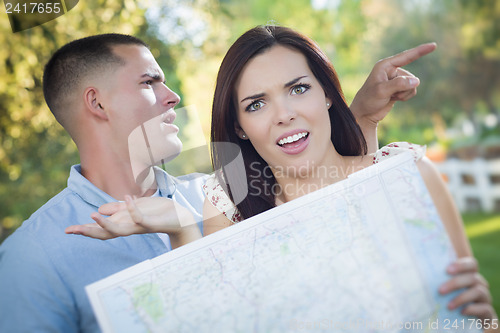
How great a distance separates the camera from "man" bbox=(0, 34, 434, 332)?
69.6 inches

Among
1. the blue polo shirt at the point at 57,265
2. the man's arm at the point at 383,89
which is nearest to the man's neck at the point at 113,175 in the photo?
the blue polo shirt at the point at 57,265

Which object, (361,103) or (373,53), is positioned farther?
(373,53)

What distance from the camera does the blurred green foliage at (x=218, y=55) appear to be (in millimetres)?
4363

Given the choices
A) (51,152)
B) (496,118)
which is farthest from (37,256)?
(496,118)

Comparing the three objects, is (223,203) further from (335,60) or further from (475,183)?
(335,60)

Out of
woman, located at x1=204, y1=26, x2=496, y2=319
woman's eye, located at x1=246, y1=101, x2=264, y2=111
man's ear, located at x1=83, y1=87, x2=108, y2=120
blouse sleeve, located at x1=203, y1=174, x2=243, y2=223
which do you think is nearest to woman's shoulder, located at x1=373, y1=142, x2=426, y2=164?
woman, located at x1=204, y1=26, x2=496, y2=319

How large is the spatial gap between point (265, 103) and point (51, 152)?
14.0 ft

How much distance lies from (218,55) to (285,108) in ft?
19.1

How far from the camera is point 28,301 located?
1.73 meters

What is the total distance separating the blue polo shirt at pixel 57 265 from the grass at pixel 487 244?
429 cm

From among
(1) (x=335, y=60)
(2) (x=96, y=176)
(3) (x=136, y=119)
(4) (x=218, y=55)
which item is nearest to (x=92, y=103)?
(3) (x=136, y=119)

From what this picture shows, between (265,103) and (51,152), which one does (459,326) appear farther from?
(51,152)

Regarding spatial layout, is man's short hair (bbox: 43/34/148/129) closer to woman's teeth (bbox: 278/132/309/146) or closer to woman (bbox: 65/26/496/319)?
woman (bbox: 65/26/496/319)

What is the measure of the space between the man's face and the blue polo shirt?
323 millimetres
